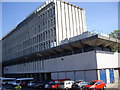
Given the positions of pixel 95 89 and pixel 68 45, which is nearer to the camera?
pixel 95 89

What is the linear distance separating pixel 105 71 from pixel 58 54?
14788 mm

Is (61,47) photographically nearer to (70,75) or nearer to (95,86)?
(70,75)

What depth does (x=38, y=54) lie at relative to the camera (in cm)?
4788

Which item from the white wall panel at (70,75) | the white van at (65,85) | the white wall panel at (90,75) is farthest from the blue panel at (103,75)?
the white wall panel at (70,75)

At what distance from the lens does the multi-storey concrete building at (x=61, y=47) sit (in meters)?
31.6

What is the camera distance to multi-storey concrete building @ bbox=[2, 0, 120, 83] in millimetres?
31578

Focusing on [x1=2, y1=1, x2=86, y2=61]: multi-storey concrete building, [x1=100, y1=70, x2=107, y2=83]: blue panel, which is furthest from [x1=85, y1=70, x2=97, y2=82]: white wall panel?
[x1=2, y1=1, x2=86, y2=61]: multi-storey concrete building

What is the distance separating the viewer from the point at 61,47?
3791 cm

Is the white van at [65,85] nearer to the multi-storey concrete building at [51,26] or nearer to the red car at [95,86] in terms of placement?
the red car at [95,86]

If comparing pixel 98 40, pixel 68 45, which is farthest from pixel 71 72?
pixel 98 40

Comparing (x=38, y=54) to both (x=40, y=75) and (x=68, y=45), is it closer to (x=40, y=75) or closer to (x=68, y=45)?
(x=40, y=75)

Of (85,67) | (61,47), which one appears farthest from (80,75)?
(61,47)

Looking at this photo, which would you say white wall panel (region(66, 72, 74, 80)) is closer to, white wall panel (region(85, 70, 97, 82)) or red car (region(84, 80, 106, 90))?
white wall panel (region(85, 70, 97, 82))

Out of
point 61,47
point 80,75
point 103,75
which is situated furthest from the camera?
point 61,47
